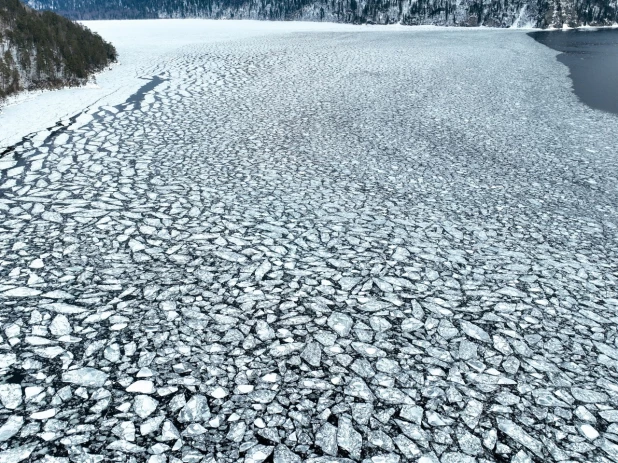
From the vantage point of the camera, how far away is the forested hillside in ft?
36.7

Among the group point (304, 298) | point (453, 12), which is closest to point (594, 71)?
point (304, 298)

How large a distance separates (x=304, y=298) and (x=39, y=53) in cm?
1223

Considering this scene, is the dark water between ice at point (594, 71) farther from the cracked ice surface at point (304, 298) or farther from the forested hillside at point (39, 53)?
the forested hillside at point (39, 53)

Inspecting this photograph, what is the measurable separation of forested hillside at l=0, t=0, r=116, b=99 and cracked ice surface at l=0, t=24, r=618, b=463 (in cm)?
408

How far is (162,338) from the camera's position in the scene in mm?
3352

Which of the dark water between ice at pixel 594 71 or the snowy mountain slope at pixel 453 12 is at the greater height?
the snowy mountain slope at pixel 453 12

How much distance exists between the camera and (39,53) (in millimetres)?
12227

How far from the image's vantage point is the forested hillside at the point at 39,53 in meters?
11.2

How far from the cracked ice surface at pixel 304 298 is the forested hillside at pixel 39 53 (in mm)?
4077

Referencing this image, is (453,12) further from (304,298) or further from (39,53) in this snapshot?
(304,298)

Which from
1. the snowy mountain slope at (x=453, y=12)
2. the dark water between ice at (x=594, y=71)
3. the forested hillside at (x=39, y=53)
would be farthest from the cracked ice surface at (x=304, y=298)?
the snowy mountain slope at (x=453, y=12)

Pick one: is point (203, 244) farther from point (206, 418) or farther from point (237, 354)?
point (206, 418)

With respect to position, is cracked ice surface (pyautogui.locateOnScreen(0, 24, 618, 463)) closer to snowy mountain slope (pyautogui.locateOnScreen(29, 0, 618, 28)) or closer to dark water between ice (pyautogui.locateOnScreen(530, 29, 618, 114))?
dark water between ice (pyautogui.locateOnScreen(530, 29, 618, 114))

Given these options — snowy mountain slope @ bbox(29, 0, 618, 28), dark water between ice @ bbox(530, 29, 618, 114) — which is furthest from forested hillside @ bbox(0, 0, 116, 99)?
snowy mountain slope @ bbox(29, 0, 618, 28)
